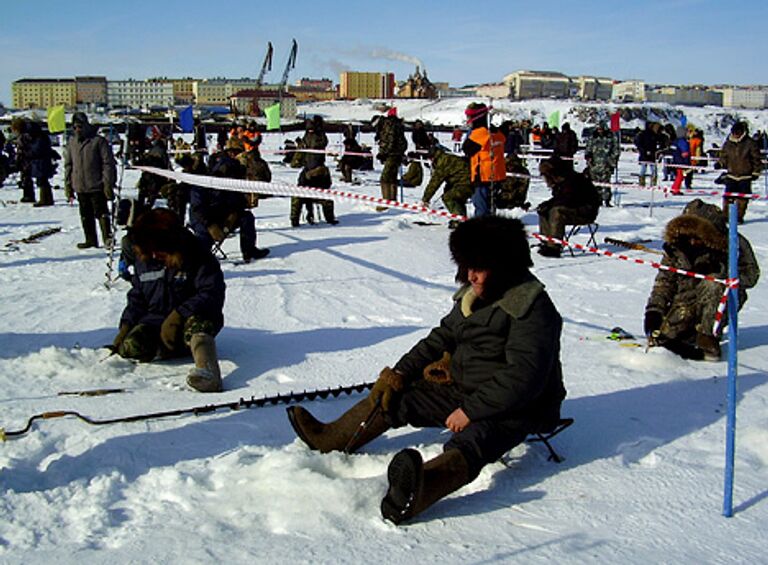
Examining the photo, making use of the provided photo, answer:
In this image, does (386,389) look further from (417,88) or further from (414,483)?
(417,88)

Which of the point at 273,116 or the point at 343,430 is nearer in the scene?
the point at 343,430

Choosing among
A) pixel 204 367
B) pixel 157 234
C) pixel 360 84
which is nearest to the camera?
pixel 204 367

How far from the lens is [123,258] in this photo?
22.4ft

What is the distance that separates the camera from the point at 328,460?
3367mm

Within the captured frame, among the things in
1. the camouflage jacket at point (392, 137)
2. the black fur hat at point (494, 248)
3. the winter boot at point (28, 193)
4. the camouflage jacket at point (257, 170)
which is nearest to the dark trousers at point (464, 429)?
the black fur hat at point (494, 248)

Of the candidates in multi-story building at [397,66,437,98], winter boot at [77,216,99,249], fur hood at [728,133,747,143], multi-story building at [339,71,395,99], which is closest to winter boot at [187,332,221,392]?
winter boot at [77,216,99,249]

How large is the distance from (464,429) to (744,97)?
191792mm

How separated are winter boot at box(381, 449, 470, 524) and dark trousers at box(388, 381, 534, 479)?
124mm

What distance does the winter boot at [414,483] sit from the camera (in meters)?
2.80

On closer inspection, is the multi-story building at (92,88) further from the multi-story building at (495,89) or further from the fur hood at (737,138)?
the fur hood at (737,138)

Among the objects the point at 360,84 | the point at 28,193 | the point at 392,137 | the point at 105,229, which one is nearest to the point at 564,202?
the point at 392,137

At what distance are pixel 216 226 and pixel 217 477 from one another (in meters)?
5.95

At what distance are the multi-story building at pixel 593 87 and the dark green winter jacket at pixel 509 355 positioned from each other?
160845mm

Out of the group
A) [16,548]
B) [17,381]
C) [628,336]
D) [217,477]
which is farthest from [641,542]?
[17,381]
